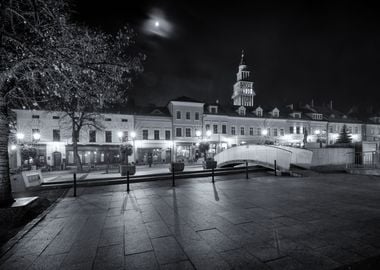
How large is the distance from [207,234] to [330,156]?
15.9m

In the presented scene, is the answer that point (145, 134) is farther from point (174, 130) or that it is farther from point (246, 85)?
point (246, 85)

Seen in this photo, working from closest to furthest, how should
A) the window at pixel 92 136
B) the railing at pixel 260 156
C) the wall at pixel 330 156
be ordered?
the railing at pixel 260 156 < the wall at pixel 330 156 < the window at pixel 92 136

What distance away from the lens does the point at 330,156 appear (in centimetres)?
1538

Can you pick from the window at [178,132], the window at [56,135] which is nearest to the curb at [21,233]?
A: the window at [56,135]

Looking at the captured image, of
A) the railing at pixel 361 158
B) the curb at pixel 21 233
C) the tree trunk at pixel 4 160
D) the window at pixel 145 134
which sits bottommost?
the curb at pixel 21 233

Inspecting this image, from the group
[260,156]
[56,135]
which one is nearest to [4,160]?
[260,156]

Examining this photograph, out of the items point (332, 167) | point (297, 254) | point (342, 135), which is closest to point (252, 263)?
point (297, 254)

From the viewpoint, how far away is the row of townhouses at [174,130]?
91.5 ft

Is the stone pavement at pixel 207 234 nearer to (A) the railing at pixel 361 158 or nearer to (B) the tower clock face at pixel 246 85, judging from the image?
(A) the railing at pixel 361 158

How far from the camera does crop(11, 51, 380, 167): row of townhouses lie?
1098 inches

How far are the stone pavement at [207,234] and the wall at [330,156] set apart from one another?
25.9 ft

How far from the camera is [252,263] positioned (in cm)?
314

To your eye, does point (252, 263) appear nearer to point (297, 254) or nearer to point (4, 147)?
point (297, 254)

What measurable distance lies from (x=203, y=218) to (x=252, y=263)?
235 centimetres
